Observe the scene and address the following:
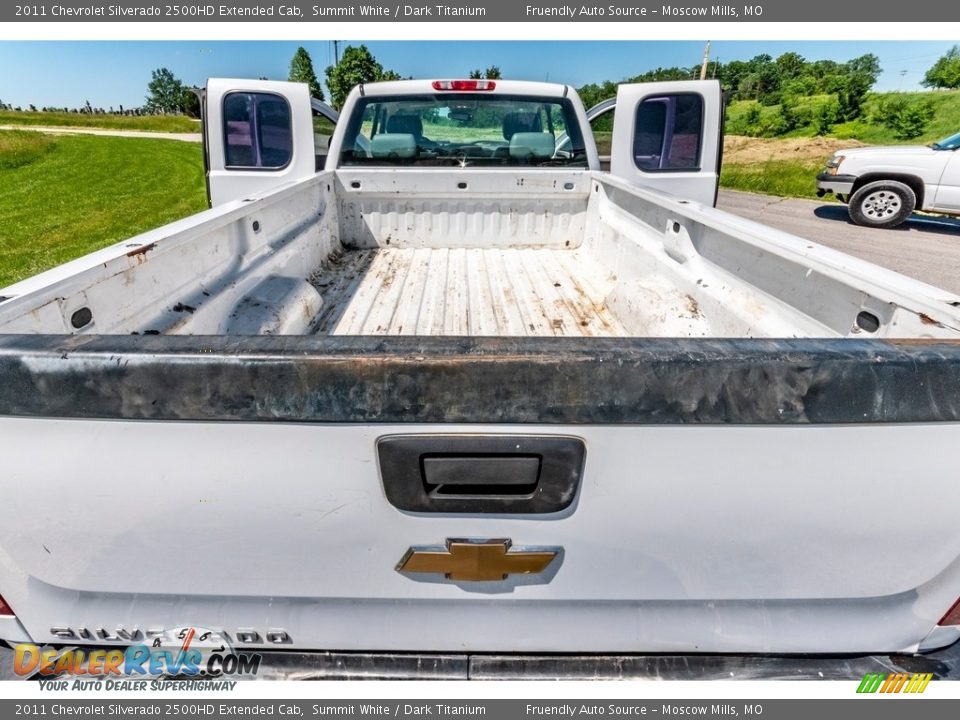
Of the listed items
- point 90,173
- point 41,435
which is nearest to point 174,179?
point 90,173

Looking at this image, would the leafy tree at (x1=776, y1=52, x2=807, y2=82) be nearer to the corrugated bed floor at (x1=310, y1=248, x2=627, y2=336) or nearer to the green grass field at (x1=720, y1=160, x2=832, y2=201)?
the green grass field at (x1=720, y1=160, x2=832, y2=201)

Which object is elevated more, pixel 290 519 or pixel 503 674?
pixel 290 519

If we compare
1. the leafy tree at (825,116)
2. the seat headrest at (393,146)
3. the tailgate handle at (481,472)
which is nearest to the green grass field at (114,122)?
the leafy tree at (825,116)

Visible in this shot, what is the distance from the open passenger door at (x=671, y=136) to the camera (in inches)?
163

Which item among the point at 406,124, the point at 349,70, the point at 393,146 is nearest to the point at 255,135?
the point at 393,146

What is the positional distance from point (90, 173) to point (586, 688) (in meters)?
25.1

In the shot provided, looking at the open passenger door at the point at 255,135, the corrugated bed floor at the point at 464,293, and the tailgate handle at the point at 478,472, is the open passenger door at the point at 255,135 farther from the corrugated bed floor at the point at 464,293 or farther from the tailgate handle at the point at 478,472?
the tailgate handle at the point at 478,472

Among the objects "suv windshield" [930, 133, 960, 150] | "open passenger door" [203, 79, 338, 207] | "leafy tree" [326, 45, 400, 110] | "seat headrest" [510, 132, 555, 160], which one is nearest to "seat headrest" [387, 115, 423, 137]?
"open passenger door" [203, 79, 338, 207]

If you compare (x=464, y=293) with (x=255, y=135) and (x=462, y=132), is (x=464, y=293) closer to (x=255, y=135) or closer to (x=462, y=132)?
(x=462, y=132)

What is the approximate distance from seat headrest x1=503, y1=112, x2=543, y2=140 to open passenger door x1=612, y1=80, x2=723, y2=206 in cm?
73

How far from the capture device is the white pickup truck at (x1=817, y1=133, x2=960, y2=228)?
10.5 metres

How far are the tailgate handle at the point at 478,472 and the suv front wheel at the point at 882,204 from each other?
13569 millimetres

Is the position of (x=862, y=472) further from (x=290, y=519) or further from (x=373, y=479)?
(x=290, y=519)

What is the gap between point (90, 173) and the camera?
66.3 ft
